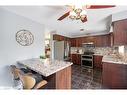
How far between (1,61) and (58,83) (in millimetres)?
1613

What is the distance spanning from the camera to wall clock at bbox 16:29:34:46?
11.0 ft

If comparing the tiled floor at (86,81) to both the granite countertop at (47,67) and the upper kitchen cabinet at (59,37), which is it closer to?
the granite countertop at (47,67)

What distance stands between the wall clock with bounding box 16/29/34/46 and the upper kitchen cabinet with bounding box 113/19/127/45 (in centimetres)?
262

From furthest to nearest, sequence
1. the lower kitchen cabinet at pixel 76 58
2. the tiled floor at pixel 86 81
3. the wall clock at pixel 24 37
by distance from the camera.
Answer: the lower kitchen cabinet at pixel 76 58, the wall clock at pixel 24 37, the tiled floor at pixel 86 81

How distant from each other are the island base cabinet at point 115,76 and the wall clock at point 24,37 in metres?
2.46

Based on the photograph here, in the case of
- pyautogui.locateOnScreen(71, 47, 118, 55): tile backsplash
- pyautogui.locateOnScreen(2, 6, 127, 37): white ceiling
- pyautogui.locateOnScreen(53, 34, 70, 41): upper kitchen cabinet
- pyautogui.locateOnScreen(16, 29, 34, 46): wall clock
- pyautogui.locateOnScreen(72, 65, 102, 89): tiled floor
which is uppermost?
pyautogui.locateOnScreen(2, 6, 127, 37): white ceiling

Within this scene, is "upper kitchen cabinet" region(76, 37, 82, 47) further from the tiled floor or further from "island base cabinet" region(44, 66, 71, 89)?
"island base cabinet" region(44, 66, 71, 89)

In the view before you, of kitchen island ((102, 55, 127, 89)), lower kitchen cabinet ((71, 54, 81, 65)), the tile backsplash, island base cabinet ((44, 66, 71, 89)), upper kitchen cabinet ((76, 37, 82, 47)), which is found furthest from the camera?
upper kitchen cabinet ((76, 37, 82, 47))

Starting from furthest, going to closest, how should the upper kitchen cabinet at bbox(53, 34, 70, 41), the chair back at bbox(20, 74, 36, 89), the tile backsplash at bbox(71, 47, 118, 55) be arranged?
the upper kitchen cabinet at bbox(53, 34, 70, 41), the tile backsplash at bbox(71, 47, 118, 55), the chair back at bbox(20, 74, 36, 89)

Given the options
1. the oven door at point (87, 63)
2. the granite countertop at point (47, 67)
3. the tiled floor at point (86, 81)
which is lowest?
the tiled floor at point (86, 81)

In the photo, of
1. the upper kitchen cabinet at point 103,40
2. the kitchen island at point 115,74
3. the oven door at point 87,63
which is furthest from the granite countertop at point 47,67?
the upper kitchen cabinet at point 103,40

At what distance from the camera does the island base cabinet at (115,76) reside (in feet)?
8.72

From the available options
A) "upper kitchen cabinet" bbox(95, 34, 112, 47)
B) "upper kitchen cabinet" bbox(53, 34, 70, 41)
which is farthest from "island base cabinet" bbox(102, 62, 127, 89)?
"upper kitchen cabinet" bbox(53, 34, 70, 41)
